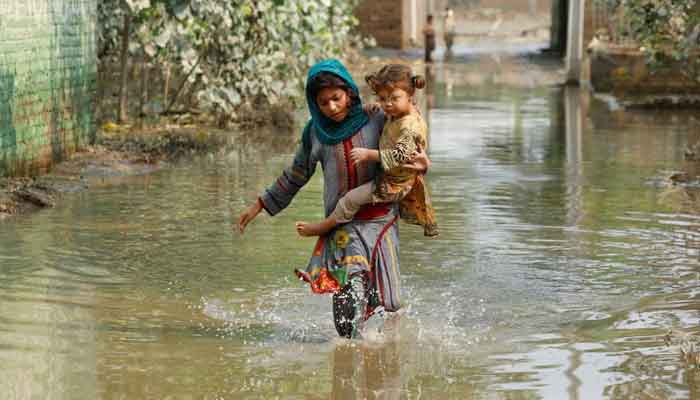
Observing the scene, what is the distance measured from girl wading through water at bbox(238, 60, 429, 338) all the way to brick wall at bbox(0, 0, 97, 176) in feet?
17.0

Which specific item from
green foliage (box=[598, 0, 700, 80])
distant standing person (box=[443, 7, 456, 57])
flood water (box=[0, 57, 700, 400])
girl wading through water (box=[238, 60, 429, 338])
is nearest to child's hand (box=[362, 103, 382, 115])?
girl wading through water (box=[238, 60, 429, 338])

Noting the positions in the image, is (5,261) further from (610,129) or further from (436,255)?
(610,129)

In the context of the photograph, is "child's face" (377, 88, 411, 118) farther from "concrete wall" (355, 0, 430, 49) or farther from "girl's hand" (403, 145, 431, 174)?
"concrete wall" (355, 0, 430, 49)

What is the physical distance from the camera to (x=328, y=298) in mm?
7820

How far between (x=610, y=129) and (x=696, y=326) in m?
10.6

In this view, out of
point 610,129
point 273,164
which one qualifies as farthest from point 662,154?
point 273,164

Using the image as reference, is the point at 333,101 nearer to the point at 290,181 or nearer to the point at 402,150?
the point at 402,150

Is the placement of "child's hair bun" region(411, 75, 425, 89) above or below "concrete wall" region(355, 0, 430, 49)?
above

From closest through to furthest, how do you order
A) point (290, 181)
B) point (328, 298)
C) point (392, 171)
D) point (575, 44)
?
point (392, 171), point (290, 181), point (328, 298), point (575, 44)

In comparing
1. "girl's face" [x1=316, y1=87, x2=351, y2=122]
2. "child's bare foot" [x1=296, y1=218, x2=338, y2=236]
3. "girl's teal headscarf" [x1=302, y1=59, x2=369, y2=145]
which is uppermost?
"girl's face" [x1=316, y1=87, x2=351, y2=122]

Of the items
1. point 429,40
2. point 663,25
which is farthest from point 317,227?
point 429,40

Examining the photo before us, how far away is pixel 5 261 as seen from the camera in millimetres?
8477

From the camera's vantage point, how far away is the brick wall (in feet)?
37.0

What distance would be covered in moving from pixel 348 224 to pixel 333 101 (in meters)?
0.57
